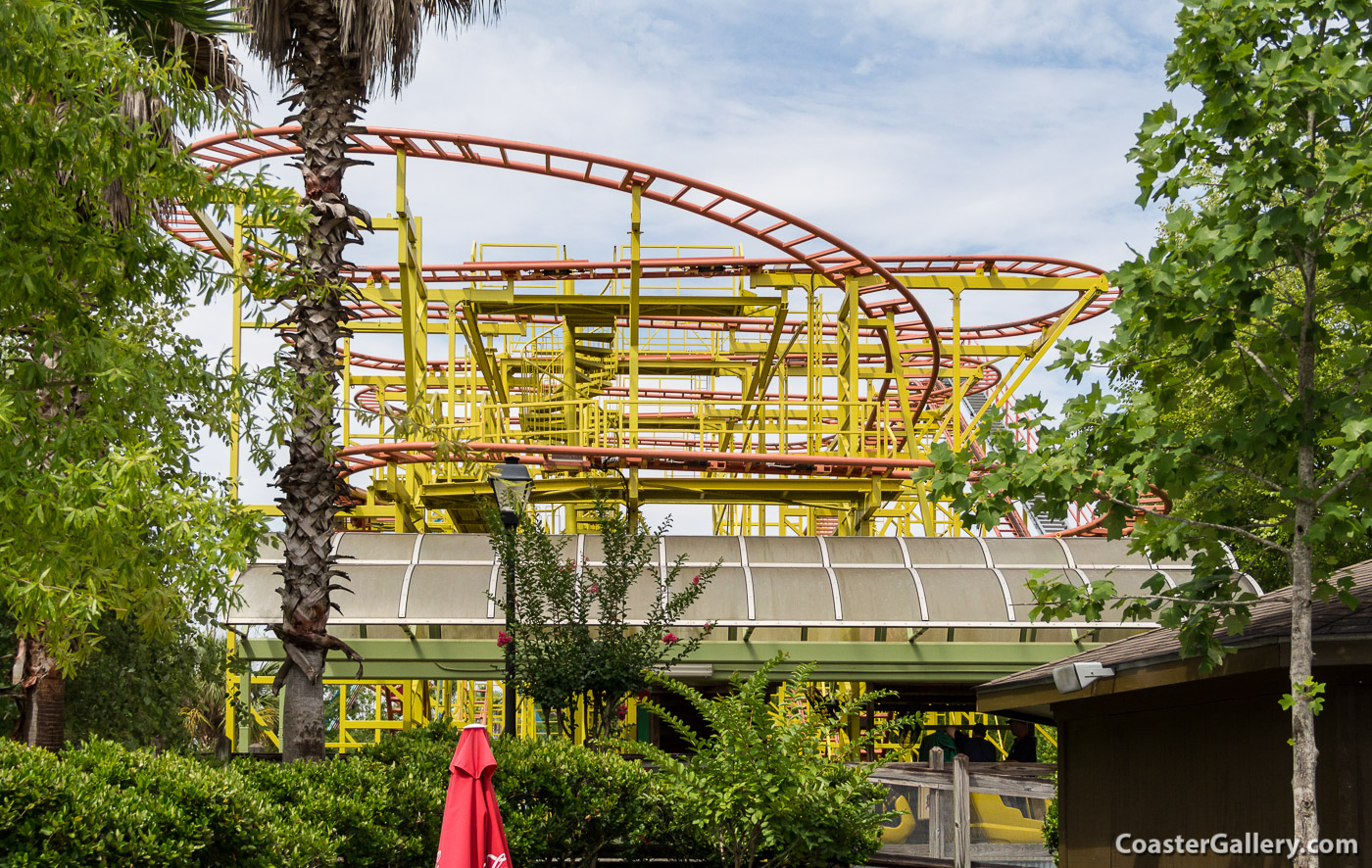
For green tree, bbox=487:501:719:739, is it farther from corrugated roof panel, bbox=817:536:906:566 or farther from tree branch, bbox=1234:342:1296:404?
tree branch, bbox=1234:342:1296:404

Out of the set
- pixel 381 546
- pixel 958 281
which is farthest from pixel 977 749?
pixel 381 546

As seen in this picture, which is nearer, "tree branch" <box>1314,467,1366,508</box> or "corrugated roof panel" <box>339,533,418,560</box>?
"tree branch" <box>1314,467,1366,508</box>

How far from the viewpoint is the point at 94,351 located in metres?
7.97

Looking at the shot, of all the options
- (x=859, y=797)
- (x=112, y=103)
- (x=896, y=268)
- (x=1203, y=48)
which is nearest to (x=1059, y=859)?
(x=859, y=797)

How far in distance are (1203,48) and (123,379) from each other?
640 centimetres

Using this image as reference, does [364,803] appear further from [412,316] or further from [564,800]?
[412,316]

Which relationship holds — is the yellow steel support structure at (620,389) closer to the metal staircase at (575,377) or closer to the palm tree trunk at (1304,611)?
the metal staircase at (575,377)

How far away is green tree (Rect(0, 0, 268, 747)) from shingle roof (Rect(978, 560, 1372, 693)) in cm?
569

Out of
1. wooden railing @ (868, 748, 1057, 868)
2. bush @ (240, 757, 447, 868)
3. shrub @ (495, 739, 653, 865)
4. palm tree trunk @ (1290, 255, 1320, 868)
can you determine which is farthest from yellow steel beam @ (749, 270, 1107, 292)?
palm tree trunk @ (1290, 255, 1320, 868)

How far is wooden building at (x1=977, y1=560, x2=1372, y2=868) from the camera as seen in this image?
23.3ft

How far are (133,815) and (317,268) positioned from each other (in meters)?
4.95

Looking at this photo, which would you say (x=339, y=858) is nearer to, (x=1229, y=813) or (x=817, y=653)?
(x=1229, y=813)

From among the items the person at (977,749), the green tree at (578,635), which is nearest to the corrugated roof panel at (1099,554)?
the person at (977,749)

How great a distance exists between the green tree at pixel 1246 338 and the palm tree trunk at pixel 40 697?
1038cm
